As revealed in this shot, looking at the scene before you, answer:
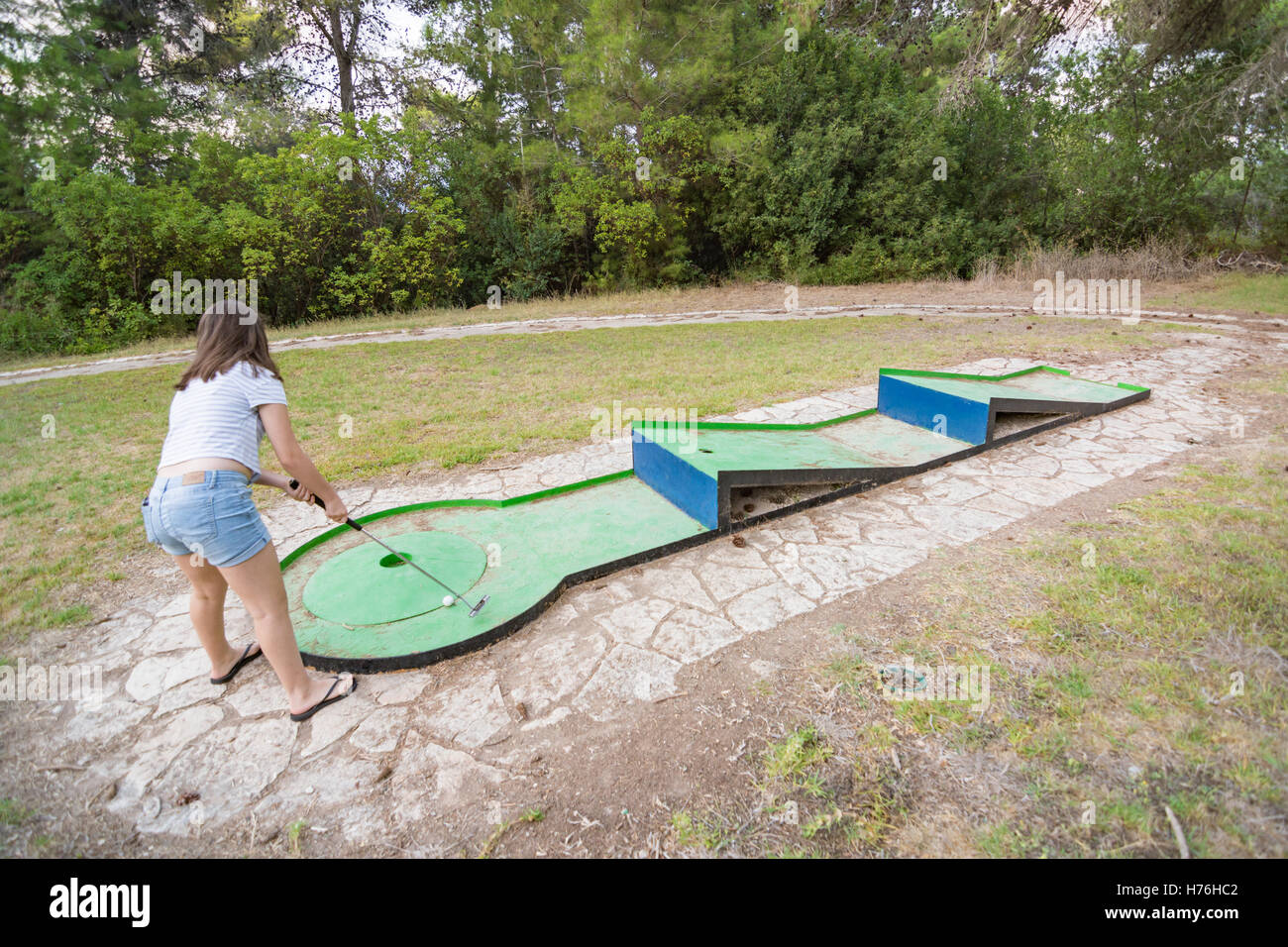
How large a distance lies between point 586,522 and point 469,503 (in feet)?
2.59

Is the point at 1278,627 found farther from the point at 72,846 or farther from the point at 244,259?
the point at 244,259

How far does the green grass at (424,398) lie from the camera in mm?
3742

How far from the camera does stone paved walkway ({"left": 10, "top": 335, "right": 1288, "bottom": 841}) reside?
1993 millimetres

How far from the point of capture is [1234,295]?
11.4 m

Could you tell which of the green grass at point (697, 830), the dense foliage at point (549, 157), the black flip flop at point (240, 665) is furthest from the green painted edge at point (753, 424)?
the dense foliage at point (549, 157)

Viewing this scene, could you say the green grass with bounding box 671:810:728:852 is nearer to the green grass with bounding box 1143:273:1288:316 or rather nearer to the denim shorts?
the denim shorts

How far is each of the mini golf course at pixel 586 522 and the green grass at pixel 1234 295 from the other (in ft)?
26.8

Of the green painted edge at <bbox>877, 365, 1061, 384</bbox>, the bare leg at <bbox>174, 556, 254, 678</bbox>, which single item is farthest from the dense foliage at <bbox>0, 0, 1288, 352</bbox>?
the bare leg at <bbox>174, 556, 254, 678</bbox>

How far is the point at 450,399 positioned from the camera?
661 centimetres

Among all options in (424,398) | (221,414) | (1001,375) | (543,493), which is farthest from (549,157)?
(221,414)

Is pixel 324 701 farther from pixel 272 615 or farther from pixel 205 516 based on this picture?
pixel 205 516
